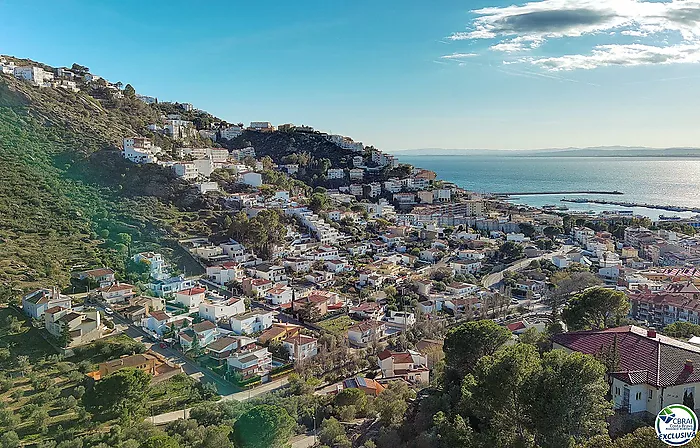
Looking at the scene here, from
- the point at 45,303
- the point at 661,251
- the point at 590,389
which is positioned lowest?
the point at 661,251

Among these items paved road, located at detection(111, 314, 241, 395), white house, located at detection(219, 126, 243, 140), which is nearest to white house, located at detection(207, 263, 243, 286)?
paved road, located at detection(111, 314, 241, 395)

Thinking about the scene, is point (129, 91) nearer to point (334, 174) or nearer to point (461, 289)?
point (334, 174)

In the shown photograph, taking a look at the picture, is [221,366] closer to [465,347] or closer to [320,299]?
[320,299]

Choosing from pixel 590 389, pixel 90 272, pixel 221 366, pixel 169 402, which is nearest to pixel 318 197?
pixel 90 272

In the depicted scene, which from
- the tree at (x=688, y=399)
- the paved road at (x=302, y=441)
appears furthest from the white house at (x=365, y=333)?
the tree at (x=688, y=399)

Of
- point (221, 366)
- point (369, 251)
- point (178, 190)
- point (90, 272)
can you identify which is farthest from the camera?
point (178, 190)

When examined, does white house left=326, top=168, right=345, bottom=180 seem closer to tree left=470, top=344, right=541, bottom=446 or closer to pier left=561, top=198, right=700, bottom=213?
pier left=561, top=198, right=700, bottom=213

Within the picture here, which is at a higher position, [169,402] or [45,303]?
[45,303]

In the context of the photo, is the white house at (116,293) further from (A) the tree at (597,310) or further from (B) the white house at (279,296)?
(A) the tree at (597,310)
